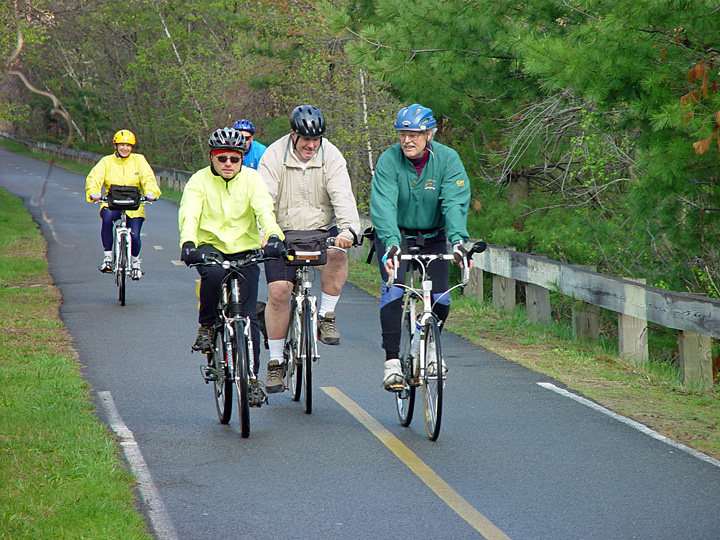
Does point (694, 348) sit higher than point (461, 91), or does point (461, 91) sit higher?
point (461, 91)

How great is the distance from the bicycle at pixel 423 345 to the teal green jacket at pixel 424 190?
238mm

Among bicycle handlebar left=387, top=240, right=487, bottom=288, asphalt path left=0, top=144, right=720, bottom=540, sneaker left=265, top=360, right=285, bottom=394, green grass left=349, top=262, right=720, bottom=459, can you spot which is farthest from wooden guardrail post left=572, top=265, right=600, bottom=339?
sneaker left=265, top=360, right=285, bottom=394

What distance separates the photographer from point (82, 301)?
1294 centimetres

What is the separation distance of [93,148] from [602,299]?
5161 cm

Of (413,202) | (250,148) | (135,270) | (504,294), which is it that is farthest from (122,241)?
(413,202)

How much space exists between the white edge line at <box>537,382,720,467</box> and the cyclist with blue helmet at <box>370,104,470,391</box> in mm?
1717

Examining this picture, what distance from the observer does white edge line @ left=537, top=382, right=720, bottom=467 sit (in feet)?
21.2

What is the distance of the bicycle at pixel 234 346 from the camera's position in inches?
251

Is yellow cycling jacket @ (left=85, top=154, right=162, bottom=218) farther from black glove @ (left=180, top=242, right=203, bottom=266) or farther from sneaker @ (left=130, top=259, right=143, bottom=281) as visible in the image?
black glove @ (left=180, top=242, right=203, bottom=266)

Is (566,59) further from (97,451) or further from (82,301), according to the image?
(82,301)

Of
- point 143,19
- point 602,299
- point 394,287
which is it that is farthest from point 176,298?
point 143,19

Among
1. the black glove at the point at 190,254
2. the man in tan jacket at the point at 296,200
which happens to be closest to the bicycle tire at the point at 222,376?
the man in tan jacket at the point at 296,200

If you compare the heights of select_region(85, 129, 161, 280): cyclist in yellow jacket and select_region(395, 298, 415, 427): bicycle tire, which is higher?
select_region(85, 129, 161, 280): cyclist in yellow jacket

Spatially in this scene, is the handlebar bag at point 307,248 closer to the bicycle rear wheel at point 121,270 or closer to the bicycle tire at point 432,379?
→ the bicycle tire at point 432,379
